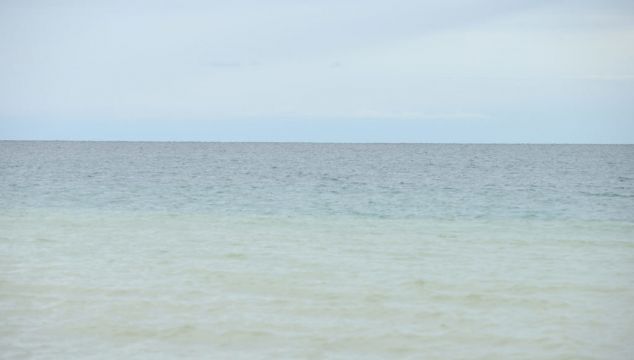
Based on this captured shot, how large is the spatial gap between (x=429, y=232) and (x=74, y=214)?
9.61 metres

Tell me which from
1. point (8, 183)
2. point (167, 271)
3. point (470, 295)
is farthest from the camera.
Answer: point (8, 183)

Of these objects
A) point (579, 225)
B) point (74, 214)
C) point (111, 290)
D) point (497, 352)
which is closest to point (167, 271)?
point (111, 290)

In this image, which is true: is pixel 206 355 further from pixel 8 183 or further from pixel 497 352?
pixel 8 183

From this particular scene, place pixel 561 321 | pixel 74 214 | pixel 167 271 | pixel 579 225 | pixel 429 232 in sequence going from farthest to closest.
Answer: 1. pixel 74 214
2. pixel 579 225
3. pixel 429 232
4. pixel 167 271
5. pixel 561 321

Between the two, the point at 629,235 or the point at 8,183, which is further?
the point at 8,183

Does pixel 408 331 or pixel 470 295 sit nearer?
pixel 408 331

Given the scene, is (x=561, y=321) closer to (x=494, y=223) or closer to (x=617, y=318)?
(x=617, y=318)

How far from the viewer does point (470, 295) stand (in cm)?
991

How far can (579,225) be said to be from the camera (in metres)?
18.0

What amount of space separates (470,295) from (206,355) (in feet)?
13.4

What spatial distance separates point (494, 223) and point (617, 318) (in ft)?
30.8

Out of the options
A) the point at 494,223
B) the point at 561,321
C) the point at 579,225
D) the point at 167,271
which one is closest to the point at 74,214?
the point at 167,271

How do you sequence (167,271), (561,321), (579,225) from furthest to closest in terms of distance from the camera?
(579,225) → (167,271) → (561,321)

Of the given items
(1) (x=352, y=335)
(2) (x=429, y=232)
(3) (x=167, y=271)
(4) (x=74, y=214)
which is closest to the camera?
(1) (x=352, y=335)
